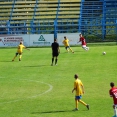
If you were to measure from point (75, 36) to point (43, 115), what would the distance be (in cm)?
3337

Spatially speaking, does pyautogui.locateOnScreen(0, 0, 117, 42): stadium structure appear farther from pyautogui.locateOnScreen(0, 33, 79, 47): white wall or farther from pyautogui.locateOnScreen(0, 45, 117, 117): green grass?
pyautogui.locateOnScreen(0, 45, 117, 117): green grass

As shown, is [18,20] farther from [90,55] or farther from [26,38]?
[90,55]

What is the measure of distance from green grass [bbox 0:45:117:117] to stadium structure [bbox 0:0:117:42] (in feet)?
64.1

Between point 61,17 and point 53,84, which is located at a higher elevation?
point 61,17

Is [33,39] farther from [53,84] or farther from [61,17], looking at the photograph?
[53,84]

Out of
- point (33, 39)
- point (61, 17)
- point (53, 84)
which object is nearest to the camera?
point (53, 84)

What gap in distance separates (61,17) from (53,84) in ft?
123

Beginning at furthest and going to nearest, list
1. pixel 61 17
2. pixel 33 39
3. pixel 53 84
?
pixel 61 17 < pixel 33 39 < pixel 53 84

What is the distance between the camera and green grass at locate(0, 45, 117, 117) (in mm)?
16141

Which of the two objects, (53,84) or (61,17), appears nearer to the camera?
(53,84)

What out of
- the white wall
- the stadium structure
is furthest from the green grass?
the stadium structure

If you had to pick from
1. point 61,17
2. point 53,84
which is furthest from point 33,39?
point 53,84

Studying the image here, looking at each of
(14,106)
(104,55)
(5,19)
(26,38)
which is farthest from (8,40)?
(14,106)

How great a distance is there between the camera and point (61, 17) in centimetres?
5872
